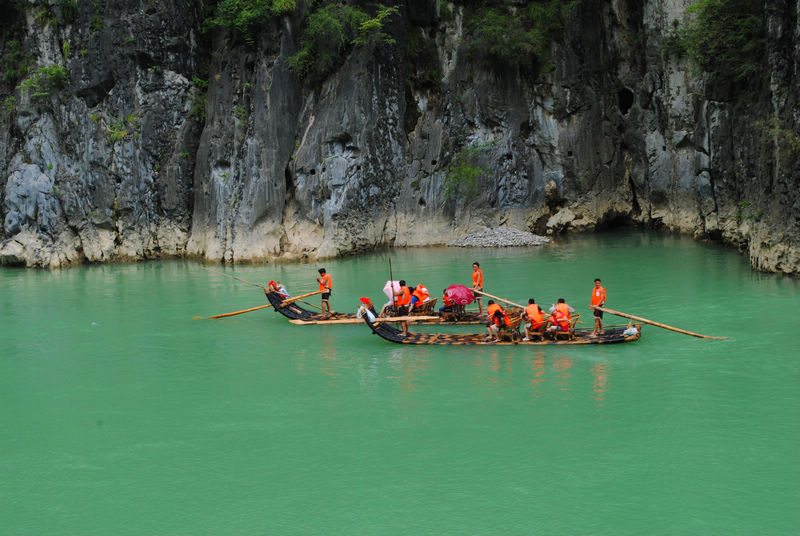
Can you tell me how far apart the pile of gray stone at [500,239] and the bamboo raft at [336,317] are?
46.6 ft

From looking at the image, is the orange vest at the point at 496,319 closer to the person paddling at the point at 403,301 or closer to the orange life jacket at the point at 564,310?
the orange life jacket at the point at 564,310

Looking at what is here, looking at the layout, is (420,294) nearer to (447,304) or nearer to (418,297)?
(418,297)

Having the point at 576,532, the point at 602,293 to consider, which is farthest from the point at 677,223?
the point at 576,532

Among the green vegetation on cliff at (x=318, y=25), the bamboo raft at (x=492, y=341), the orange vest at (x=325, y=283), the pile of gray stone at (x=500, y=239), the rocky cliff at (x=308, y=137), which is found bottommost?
the bamboo raft at (x=492, y=341)

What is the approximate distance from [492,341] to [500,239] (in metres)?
17.1

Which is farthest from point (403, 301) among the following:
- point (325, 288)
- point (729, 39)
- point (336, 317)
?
point (729, 39)

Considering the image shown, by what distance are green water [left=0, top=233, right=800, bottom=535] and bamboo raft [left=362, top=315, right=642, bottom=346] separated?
20 centimetres

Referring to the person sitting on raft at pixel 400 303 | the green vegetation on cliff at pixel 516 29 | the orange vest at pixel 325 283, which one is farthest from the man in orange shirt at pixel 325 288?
the green vegetation on cliff at pixel 516 29

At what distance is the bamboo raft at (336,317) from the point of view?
52.4ft

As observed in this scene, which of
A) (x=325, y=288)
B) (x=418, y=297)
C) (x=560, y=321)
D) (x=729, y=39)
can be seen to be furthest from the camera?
(x=729, y=39)

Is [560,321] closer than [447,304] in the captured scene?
Yes

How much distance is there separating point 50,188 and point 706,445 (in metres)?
32.6

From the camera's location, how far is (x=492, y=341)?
46.1 ft

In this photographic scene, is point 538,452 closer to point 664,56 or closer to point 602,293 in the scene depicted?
point 602,293
